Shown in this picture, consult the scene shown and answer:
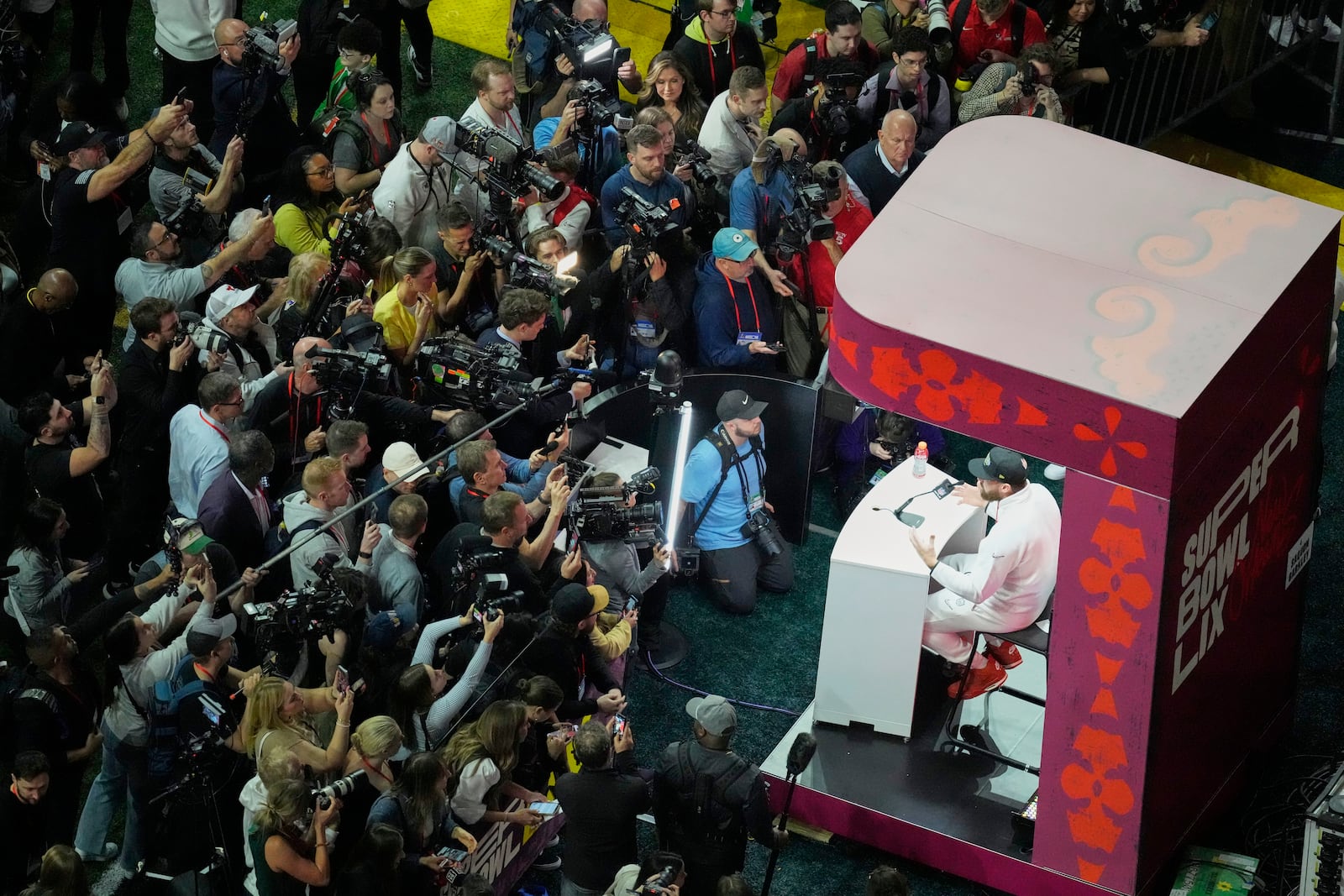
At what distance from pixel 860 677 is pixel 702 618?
1.64 metres

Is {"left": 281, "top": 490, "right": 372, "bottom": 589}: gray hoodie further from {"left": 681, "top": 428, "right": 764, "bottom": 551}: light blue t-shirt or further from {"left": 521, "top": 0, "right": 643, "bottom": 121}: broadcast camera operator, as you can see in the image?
{"left": 521, "top": 0, "right": 643, "bottom": 121}: broadcast camera operator

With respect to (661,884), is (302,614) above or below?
above

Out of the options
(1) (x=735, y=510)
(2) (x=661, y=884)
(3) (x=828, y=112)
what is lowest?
(1) (x=735, y=510)

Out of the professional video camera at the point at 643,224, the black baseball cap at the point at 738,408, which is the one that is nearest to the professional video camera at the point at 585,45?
the professional video camera at the point at 643,224

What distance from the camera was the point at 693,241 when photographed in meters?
11.0

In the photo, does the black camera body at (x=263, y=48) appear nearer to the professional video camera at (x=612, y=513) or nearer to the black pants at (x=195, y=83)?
the black pants at (x=195, y=83)

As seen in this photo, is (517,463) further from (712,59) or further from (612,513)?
(712,59)

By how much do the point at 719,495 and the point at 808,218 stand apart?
174 centimetres

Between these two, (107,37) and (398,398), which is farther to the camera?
(107,37)

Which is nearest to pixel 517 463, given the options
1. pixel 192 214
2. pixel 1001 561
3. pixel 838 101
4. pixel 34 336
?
pixel 192 214

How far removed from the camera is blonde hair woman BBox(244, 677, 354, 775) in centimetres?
711

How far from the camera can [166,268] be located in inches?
368

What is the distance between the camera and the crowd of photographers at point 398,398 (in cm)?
741

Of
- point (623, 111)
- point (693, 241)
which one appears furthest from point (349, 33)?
point (693, 241)
